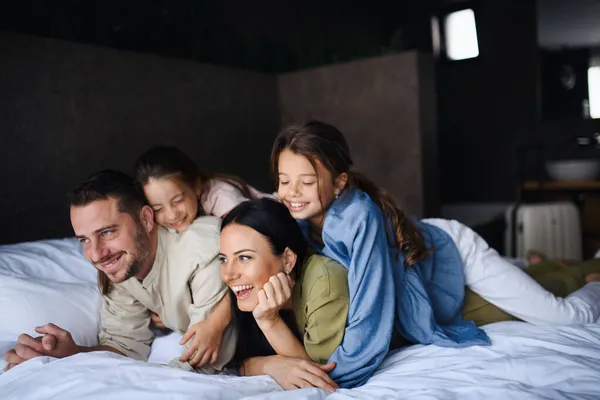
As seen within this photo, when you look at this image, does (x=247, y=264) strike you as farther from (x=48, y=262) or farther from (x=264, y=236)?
(x=48, y=262)

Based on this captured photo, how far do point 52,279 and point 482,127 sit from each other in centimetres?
462

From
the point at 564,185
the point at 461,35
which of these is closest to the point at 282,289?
the point at 564,185

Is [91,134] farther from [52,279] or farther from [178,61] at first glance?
[52,279]

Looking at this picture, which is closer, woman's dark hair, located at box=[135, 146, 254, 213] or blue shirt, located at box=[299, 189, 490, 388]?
→ blue shirt, located at box=[299, 189, 490, 388]

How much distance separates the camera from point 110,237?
A: 4.91 ft

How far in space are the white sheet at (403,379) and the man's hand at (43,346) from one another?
3.7 inches

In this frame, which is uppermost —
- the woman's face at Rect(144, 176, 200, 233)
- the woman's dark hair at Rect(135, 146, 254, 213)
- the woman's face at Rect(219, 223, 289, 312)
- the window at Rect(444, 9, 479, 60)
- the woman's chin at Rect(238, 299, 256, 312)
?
the window at Rect(444, 9, 479, 60)

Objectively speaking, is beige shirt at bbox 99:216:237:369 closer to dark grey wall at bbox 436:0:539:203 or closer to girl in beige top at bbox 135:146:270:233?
girl in beige top at bbox 135:146:270:233

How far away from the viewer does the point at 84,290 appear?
71.8 inches

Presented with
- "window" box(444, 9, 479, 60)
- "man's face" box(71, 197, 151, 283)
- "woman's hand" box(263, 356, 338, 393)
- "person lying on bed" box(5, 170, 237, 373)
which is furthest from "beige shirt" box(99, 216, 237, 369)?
"window" box(444, 9, 479, 60)

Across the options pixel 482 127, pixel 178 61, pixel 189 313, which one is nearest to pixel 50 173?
pixel 178 61

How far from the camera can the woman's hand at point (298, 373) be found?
1332 mm

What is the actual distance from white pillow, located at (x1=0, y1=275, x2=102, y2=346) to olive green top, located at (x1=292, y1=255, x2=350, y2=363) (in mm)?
717

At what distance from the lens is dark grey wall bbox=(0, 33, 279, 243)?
2.31 meters
